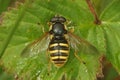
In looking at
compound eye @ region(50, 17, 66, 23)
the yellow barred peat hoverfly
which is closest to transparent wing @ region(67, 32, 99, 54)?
the yellow barred peat hoverfly

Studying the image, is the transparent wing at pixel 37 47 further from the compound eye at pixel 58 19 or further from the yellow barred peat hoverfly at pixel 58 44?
the compound eye at pixel 58 19

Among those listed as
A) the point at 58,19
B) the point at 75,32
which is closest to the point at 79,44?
the point at 75,32

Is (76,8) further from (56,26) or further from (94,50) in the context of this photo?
(94,50)

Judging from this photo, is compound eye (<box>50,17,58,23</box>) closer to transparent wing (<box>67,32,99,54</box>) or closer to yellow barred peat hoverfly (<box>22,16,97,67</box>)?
yellow barred peat hoverfly (<box>22,16,97,67</box>)

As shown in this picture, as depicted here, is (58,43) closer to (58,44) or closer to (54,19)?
(58,44)

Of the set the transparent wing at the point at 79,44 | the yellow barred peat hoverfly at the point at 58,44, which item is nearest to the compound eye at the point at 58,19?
the yellow barred peat hoverfly at the point at 58,44

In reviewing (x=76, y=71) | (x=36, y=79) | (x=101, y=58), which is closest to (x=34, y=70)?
(x=36, y=79)

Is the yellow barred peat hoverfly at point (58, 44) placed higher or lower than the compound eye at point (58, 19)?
lower
